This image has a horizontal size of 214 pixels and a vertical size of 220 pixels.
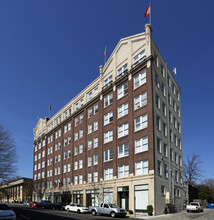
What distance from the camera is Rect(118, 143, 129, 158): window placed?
4016cm

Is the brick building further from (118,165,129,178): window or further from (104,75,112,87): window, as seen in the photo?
(104,75,112,87): window

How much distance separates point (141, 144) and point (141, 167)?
3.07 metres

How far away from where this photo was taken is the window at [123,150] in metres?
40.2

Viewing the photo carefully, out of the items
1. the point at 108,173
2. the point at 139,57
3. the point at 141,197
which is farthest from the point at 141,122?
the point at 108,173

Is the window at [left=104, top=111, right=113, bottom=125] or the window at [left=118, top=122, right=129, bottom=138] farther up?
the window at [left=104, top=111, right=113, bottom=125]

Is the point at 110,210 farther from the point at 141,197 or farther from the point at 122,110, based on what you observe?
the point at 122,110

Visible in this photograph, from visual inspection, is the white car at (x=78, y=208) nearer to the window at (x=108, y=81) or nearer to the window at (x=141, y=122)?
the window at (x=141, y=122)

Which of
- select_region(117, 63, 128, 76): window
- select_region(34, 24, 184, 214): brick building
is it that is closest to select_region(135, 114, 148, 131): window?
select_region(34, 24, 184, 214): brick building

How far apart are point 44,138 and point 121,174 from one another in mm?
42726

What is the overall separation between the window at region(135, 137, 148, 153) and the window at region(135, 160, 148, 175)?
1629 mm

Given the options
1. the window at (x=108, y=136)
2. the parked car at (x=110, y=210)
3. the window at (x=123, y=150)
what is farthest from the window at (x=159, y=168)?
the window at (x=108, y=136)

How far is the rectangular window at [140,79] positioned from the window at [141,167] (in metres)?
11.2

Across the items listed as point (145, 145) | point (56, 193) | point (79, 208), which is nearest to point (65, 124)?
point (56, 193)

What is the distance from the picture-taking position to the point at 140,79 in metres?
40.2
